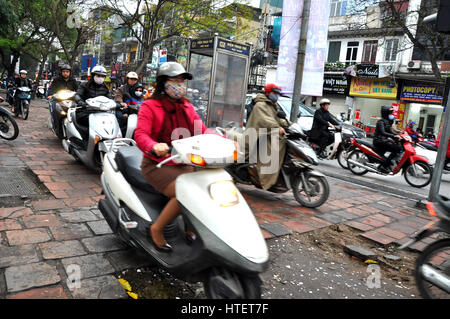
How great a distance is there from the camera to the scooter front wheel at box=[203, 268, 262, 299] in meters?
1.99

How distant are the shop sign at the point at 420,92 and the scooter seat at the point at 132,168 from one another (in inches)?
882

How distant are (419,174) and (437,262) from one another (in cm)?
528

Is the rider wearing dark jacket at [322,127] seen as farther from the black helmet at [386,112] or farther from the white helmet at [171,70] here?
the white helmet at [171,70]

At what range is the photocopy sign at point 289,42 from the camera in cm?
784

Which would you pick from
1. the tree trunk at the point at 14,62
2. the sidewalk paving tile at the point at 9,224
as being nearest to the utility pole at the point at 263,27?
the tree trunk at the point at 14,62

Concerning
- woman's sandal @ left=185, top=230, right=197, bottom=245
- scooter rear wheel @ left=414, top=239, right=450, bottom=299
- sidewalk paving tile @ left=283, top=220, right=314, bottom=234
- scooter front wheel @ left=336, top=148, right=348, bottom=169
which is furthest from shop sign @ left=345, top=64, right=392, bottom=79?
woman's sandal @ left=185, top=230, right=197, bottom=245

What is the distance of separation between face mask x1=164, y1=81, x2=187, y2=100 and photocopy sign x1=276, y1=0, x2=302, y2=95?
5.80 m

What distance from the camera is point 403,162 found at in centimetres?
740

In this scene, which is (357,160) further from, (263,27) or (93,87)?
(263,27)

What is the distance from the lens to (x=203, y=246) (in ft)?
6.93

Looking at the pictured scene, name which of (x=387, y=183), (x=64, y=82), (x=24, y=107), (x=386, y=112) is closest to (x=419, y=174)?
(x=387, y=183)
